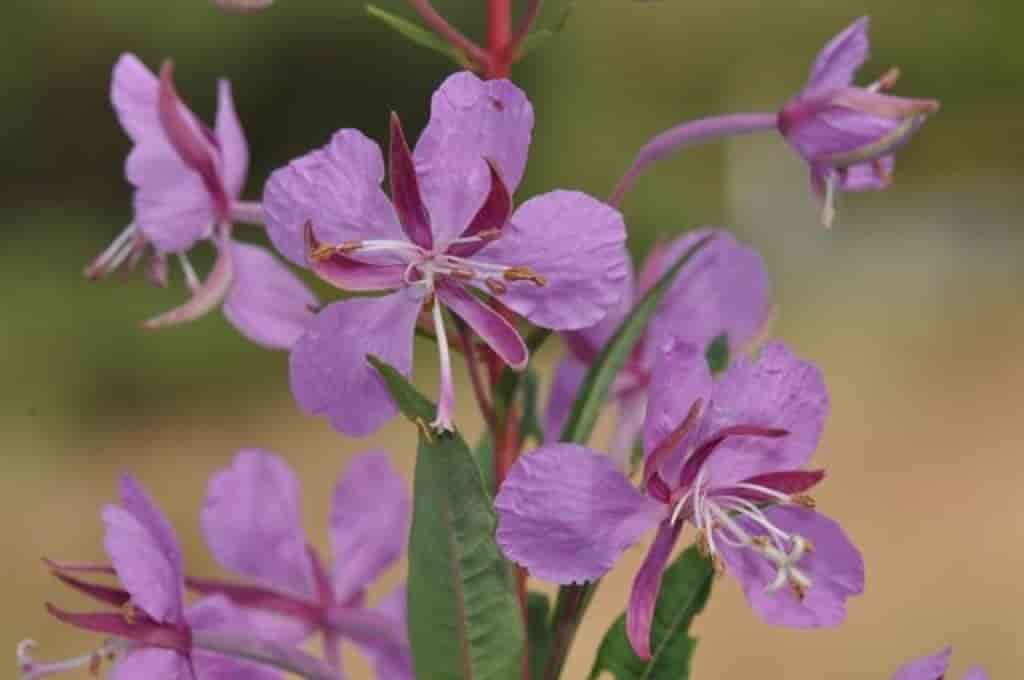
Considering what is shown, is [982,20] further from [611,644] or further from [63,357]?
[611,644]

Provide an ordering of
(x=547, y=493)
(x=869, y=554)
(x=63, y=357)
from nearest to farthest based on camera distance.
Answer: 1. (x=547, y=493)
2. (x=869, y=554)
3. (x=63, y=357)

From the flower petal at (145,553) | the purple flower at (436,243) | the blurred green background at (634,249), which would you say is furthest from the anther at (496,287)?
the blurred green background at (634,249)

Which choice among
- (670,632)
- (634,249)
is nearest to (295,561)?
(670,632)

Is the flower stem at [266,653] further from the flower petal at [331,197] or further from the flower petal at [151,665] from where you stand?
the flower petal at [331,197]

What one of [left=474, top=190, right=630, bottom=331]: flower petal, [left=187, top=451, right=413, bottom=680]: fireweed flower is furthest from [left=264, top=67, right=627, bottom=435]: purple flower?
[left=187, top=451, right=413, bottom=680]: fireweed flower

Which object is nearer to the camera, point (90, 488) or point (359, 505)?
point (359, 505)

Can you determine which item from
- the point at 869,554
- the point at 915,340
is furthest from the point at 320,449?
the point at 915,340

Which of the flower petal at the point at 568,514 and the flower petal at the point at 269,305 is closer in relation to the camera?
the flower petal at the point at 568,514
